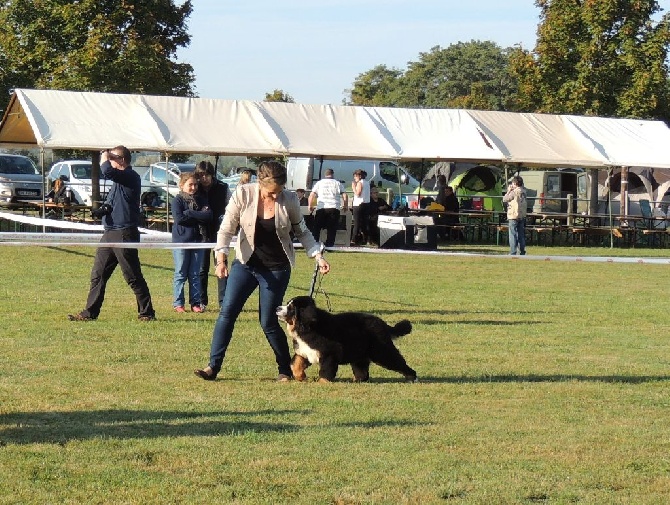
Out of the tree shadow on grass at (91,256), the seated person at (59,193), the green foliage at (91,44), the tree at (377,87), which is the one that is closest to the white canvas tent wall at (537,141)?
the tree shadow on grass at (91,256)

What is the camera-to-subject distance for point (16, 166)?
132ft

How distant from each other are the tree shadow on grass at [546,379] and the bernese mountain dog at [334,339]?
0.52 meters

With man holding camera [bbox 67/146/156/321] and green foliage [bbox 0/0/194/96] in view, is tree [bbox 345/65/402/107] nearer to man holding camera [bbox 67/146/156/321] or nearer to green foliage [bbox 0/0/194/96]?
green foliage [bbox 0/0/194/96]

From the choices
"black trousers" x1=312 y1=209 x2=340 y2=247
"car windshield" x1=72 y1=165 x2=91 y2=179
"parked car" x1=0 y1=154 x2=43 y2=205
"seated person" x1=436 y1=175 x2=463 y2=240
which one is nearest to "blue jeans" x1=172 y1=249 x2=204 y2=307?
"black trousers" x1=312 y1=209 x2=340 y2=247

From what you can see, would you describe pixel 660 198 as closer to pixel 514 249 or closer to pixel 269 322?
pixel 514 249

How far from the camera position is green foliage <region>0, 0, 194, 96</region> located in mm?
40250

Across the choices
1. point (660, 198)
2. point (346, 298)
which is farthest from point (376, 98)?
point (346, 298)

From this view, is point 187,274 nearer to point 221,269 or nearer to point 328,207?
point 221,269

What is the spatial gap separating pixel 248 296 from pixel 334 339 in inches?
30.2

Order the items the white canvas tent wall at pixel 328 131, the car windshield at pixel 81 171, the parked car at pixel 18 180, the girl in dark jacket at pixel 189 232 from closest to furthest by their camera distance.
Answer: the girl in dark jacket at pixel 189 232, the white canvas tent wall at pixel 328 131, the parked car at pixel 18 180, the car windshield at pixel 81 171

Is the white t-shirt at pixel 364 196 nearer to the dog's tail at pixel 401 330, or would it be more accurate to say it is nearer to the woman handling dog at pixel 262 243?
the dog's tail at pixel 401 330

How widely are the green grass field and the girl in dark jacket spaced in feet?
1.19

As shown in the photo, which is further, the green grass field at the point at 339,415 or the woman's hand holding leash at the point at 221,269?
the woman's hand holding leash at the point at 221,269

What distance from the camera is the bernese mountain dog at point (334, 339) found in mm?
9688
